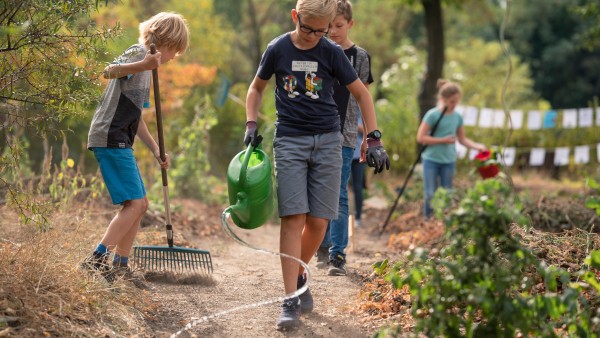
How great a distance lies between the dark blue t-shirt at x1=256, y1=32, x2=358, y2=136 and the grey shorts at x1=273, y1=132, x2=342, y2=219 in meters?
0.06

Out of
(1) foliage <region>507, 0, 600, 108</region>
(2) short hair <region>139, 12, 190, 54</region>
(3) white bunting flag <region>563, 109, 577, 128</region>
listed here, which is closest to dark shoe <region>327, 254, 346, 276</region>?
(2) short hair <region>139, 12, 190, 54</region>

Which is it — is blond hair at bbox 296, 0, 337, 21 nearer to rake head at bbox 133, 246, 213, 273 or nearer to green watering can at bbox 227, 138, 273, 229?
green watering can at bbox 227, 138, 273, 229

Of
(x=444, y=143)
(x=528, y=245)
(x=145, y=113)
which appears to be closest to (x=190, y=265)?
(x=528, y=245)

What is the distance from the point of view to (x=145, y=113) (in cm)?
1091

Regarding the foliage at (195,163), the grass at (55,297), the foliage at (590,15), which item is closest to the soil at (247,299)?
the grass at (55,297)

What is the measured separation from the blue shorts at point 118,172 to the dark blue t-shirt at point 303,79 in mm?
921

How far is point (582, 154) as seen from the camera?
47.2 ft

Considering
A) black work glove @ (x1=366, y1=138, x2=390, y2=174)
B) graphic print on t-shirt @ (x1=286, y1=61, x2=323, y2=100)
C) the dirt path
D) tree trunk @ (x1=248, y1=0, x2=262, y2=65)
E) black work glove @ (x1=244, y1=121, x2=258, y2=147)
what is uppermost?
tree trunk @ (x1=248, y1=0, x2=262, y2=65)

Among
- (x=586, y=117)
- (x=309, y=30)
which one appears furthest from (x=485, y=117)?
(x=309, y=30)

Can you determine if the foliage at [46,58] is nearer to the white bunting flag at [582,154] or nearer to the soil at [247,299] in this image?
the soil at [247,299]

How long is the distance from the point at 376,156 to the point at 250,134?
2.10 ft

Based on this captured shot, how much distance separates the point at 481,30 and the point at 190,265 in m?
30.3

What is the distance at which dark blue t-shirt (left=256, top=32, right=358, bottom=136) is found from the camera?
13.3ft

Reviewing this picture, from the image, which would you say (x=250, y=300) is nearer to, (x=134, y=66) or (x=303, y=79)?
(x=303, y=79)
